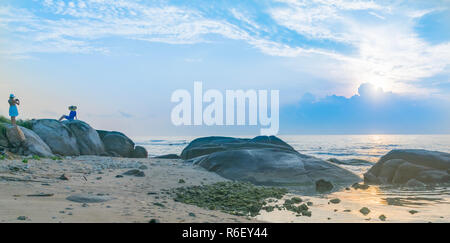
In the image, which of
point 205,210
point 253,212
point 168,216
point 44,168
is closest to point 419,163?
point 253,212

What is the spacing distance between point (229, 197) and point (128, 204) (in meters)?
2.77

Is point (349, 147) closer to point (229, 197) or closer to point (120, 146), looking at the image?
Answer: point (120, 146)

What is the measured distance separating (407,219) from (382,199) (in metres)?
2.76

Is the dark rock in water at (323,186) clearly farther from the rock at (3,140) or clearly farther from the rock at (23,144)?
the rock at (3,140)

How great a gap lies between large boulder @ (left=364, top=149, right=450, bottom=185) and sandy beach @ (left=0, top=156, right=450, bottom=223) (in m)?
3.10

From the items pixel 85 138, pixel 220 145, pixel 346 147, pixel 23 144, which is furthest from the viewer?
pixel 346 147

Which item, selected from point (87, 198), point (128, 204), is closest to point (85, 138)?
point (87, 198)

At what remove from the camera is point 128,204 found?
660 centimetres

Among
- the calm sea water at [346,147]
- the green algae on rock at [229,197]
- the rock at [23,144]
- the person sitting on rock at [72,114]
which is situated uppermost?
the person sitting on rock at [72,114]

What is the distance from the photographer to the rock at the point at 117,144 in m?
23.4

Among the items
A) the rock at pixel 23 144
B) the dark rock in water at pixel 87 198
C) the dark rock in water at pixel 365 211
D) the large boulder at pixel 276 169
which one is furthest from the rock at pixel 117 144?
the dark rock in water at pixel 365 211

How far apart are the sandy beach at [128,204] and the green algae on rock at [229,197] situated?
33 cm

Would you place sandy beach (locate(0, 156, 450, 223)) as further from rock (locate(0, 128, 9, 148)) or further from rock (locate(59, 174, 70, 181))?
rock (locate(0, 128, 9, 148))
